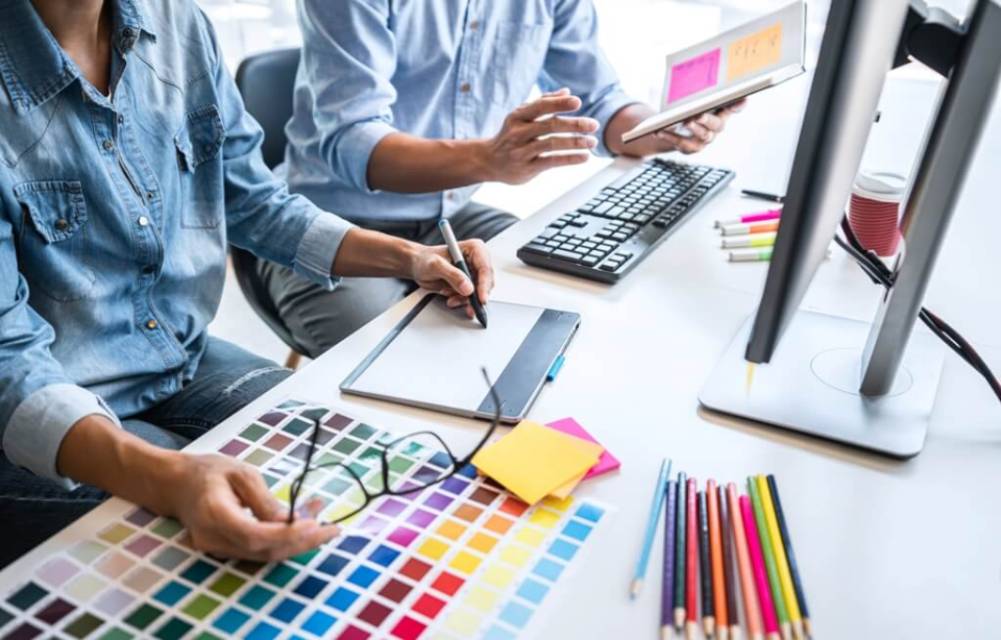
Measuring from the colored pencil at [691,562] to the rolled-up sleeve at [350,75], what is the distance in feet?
2.81

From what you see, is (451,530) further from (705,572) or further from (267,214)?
(267,214)

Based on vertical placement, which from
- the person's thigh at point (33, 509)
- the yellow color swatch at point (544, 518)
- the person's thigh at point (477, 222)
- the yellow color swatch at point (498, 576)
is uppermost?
the yellow color swatch at point (498, 576)

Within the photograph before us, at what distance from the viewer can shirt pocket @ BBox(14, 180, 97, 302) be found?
816 millimetres

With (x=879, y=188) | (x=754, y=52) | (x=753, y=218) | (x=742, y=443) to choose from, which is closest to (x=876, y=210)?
(x=879, y=188)

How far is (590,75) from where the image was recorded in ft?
5.22

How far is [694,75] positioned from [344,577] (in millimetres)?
933

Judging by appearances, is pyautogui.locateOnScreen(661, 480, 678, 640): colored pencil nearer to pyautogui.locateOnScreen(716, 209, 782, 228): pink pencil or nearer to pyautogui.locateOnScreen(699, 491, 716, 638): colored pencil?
pyautogui.locateOnScreen(699, 491, 716, 638): colored pencil

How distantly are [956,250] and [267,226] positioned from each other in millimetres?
941

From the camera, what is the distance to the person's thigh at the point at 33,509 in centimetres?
75

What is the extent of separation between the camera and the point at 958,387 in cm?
82

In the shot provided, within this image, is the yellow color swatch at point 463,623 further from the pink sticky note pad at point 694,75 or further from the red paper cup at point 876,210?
the pink sticky note pad at point 694,75

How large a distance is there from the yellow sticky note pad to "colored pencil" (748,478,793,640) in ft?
0.42

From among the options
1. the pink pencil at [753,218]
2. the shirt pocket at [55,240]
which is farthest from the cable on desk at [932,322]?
the shirt pocket at [55,240]

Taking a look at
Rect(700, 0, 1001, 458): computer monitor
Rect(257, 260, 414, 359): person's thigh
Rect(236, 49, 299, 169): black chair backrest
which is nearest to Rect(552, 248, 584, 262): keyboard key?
Rect(700, 0, 1001, 458): computer monitor
